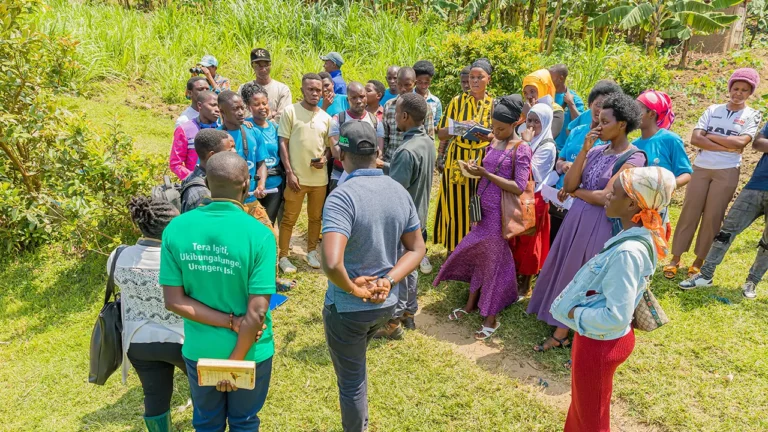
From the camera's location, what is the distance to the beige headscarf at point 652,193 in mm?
2783

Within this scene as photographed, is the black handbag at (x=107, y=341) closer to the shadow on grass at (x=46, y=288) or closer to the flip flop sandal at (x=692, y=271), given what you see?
the shadow on grass at (x=46, y=288)

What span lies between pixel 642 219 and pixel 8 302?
223 inches

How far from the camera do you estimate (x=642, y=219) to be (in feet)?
9.36

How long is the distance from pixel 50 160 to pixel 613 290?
5.43m

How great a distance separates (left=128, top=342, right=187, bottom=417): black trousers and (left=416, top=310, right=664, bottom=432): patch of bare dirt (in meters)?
2.41

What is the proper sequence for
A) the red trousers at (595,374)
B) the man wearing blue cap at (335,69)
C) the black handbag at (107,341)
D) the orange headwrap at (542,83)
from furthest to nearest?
the man wearing blue cap at (335,69)
the orange headwrap at (542,83)
the black handbag at (107,341)
the red trousers at (595,374)

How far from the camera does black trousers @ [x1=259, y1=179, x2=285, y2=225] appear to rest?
18.5 feet

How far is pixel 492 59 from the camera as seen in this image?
988 cm

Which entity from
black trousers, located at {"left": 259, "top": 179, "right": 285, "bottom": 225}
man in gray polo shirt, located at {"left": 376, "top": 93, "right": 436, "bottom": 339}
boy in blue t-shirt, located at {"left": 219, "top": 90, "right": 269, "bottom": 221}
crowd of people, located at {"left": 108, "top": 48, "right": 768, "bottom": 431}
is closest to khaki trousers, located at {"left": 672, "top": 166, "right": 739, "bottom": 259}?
crowd of people, located at {"left": 108, "top": 48, "right": 768, "bottom": 431}

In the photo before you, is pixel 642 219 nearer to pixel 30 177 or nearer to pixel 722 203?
pixel 722 203

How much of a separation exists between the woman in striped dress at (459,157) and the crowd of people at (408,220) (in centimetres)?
2

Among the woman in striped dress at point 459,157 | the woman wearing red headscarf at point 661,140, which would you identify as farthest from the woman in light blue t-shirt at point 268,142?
the woman wearing red headscarf at point 661,140

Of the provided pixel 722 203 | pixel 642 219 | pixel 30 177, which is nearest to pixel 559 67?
pixel 722 203

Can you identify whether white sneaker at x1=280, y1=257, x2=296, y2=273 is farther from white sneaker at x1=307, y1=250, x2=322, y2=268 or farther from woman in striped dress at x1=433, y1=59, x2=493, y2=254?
woman in striped dress at x1=433, y1=59, x2=493, y2=254
